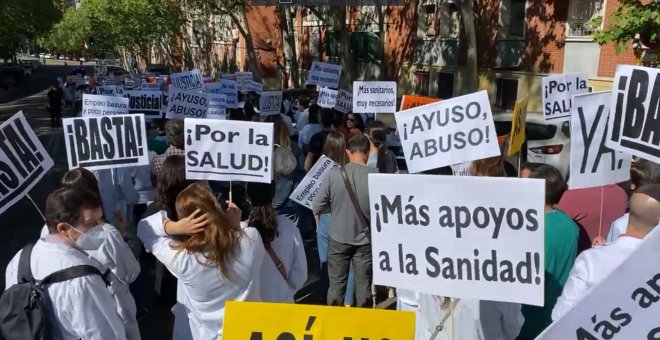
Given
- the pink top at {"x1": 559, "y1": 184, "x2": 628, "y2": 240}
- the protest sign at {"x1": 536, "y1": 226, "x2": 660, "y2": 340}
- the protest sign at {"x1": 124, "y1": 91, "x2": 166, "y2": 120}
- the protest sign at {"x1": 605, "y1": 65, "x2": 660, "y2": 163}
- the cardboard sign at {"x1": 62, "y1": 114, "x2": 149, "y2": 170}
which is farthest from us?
the protest sign at {"x1": 124, "y1": 91, "x2": 166, "y2": 120}

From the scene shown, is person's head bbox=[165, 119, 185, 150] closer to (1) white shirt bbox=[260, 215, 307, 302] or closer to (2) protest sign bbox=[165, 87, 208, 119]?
(1) white shirt bbox=[260, 215, 307, 302]

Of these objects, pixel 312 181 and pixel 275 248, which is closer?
pixel 275 248

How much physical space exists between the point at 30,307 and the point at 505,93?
20.4 m

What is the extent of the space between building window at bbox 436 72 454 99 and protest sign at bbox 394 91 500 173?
780 inches

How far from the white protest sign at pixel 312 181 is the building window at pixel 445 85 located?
19324 millimetres

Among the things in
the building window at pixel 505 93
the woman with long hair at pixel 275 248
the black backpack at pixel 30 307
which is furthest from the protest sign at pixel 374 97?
the building window at pixel 505 93

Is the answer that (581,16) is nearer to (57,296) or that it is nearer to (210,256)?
(210,256)

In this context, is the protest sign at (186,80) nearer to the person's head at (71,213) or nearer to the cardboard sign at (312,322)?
the person's head at (71,213)

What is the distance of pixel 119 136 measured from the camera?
5332 millimetres

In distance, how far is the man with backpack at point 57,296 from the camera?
2.75 m

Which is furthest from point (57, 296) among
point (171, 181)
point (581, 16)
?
point (581, 16)

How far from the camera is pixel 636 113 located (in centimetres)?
365

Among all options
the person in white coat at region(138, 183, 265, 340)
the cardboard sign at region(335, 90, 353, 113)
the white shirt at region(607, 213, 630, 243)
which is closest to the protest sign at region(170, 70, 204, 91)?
the cardboard sign at region(335, 90, 353, 113)

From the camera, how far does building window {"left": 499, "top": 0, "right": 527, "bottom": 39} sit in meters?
20.8
